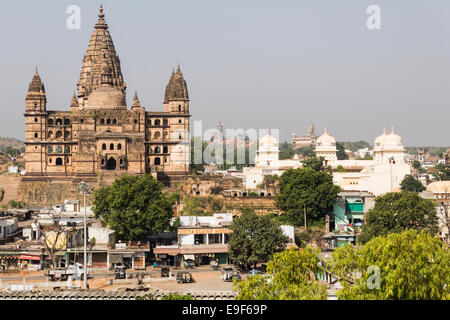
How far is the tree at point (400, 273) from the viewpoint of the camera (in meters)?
29.5

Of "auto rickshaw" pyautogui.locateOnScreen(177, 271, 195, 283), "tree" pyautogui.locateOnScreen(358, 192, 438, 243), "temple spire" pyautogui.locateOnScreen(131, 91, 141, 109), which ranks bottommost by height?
"auto rickshaw" pyautogui.locateOnScreen(177, 271, 195, 283)

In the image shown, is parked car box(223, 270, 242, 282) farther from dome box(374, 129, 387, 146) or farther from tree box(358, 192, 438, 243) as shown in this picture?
dome box(374, 129, 387, 146)

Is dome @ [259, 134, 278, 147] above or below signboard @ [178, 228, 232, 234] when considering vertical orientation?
above

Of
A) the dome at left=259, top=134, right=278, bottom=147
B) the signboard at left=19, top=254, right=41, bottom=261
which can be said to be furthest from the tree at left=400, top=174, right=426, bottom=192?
the signboard at left=19, top=254, right=41, bottom=261

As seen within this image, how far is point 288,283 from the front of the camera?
3209 centimetres

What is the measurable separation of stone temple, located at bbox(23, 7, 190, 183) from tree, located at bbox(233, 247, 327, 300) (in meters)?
41.0

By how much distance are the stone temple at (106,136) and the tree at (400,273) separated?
4406cm

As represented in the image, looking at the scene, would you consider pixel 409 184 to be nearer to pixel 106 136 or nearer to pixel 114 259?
pixel 106 136

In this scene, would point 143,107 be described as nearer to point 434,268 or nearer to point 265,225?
point 265,225

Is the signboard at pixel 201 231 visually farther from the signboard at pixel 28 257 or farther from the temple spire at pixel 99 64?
the temple spire at pixel 99 64

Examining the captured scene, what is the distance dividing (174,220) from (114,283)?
1386 centimetres

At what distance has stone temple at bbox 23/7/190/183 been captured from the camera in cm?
7469

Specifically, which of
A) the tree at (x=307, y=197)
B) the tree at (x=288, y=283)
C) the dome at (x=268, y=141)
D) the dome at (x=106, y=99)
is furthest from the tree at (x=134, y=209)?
the dome at (x=268, y=141)
